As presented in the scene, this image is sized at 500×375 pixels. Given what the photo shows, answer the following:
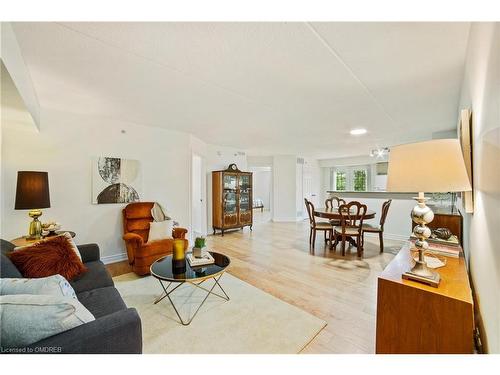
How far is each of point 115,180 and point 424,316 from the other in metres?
3.99

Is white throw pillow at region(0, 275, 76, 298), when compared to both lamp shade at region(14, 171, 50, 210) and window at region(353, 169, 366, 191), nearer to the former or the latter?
lamp shade at region(14, 171, 50, 210)

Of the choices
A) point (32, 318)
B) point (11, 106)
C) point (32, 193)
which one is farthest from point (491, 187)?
point (32, 193)

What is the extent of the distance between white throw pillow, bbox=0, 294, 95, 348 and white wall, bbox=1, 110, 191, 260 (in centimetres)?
268

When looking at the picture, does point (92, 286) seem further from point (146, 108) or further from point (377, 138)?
point (377, 138)

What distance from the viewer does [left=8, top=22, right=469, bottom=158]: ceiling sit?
4.95 feet

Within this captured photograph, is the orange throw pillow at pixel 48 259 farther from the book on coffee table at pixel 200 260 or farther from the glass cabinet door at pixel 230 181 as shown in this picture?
the glass cabinet door at pixel 230 181

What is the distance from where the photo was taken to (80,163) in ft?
11.0

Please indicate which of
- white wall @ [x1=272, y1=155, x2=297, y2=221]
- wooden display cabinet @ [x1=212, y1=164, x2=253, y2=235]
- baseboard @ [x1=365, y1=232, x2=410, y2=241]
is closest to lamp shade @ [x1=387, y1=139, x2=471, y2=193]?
baseboard @ [x1=365, y1=232, x2=410, y2=241]

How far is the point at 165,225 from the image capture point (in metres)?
3.45

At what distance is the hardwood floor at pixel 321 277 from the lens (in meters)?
1.89

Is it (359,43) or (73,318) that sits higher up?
(359,43)
